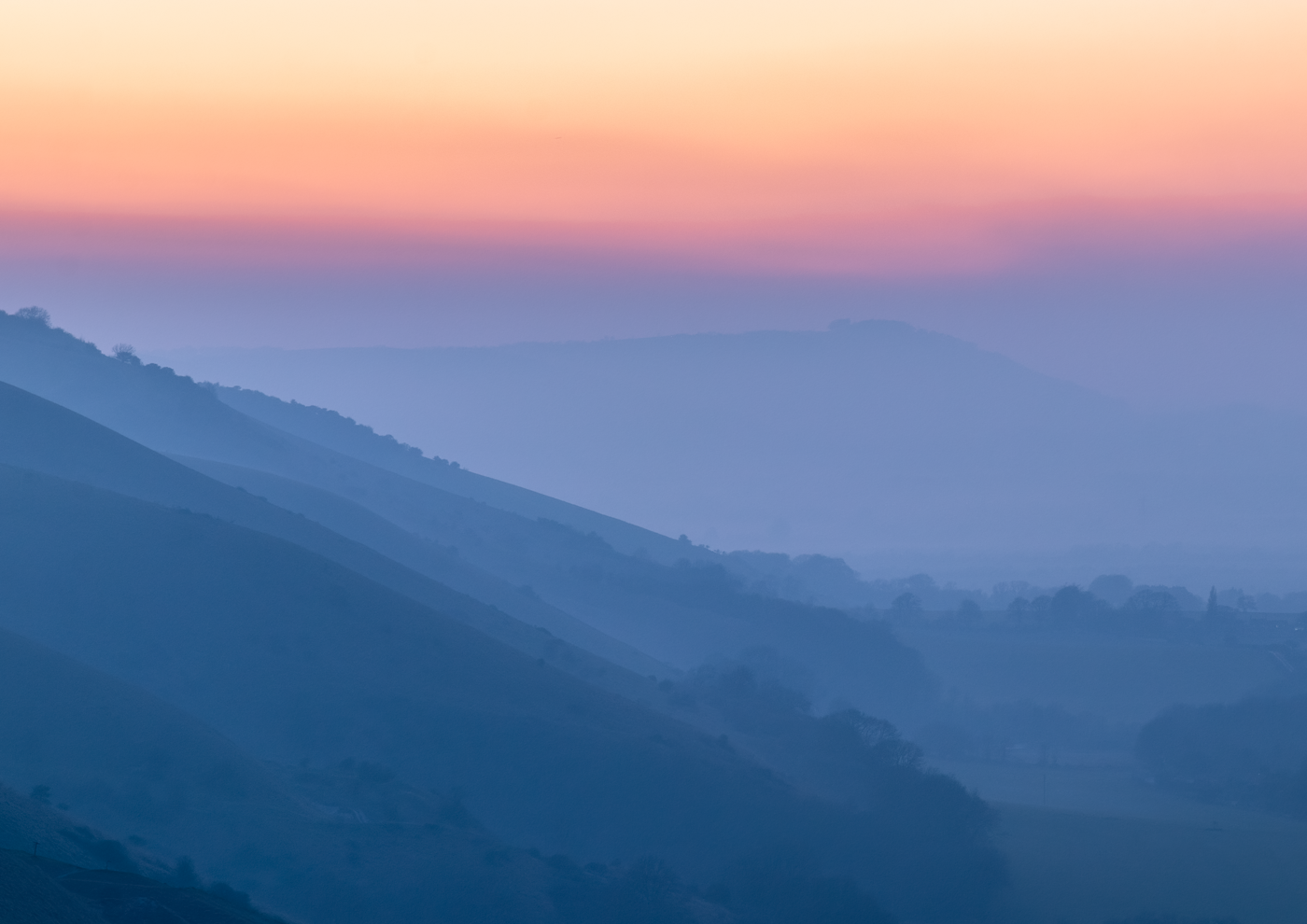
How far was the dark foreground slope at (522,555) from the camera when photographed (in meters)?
103

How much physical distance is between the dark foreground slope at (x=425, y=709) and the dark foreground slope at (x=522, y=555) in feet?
93.3

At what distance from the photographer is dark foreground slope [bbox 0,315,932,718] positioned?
338 ft

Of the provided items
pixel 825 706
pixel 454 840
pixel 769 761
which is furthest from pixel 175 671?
pixel 825 706

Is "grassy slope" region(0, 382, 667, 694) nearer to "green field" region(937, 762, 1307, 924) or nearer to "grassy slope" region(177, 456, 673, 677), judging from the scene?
"grassy slope" region(177, 456, 673, 677)

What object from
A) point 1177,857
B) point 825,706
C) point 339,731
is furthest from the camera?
point 825,706

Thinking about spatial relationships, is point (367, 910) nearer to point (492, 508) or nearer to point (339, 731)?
point (339, 731)

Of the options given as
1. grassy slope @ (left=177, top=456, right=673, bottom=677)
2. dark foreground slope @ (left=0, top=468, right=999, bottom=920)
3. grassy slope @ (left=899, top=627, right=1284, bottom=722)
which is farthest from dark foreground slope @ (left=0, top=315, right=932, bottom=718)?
dark foreground slope @ (left=0, top=468, right=999, bottom=920)

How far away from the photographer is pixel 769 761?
215 ft

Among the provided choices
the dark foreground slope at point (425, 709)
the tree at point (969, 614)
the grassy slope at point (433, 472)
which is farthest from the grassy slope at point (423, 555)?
the grassy slope at point (433, 472)

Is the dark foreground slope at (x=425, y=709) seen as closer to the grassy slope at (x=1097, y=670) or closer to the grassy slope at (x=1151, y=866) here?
the grassy slope at (x=1151, y=866)

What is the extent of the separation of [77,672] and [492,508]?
284 feet

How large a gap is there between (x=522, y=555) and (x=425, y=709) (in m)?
60.5

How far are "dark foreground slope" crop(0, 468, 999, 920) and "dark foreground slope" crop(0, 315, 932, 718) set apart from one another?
2844 cm

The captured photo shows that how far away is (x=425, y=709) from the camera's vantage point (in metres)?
57.1
